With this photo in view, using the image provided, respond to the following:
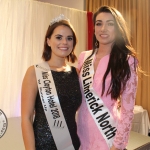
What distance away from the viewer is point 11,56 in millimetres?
2516

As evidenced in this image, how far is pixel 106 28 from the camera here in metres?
1.23

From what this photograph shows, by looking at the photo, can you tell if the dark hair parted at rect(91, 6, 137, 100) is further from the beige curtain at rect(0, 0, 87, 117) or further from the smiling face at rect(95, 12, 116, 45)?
the beige curtain at rect(0, 0, 87, 117)

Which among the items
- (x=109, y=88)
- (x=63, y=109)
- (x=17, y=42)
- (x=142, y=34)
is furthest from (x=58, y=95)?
(x=142, y=34)

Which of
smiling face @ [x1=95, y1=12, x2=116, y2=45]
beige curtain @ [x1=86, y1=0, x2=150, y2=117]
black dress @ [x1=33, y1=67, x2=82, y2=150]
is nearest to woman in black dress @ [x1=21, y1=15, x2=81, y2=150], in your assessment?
black dress @ [x1=33, y1=67, x2=82, y2=150]

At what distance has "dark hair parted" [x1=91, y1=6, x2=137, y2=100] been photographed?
113 centimetres

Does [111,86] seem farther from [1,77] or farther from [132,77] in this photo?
[1,77]

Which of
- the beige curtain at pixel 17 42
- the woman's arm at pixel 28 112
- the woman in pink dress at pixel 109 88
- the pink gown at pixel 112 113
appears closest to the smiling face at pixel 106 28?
the woman in pink dress at pixel 109 88

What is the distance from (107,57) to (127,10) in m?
2.40

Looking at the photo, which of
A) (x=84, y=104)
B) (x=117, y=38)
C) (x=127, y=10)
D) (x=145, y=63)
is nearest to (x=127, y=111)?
(x=84, y=104)

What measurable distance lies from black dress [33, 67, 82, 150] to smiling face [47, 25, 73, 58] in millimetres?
137

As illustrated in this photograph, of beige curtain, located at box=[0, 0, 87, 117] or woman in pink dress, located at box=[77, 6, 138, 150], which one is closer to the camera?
woman in pink dress, located at box=[77, 6, 138, 150]

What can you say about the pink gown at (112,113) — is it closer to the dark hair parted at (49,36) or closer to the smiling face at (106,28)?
the smiling face at (106,28)

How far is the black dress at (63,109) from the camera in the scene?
1210 mm

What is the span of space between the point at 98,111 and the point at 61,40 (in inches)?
19.4
